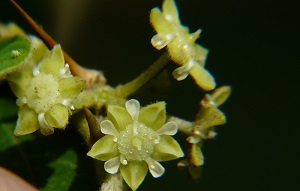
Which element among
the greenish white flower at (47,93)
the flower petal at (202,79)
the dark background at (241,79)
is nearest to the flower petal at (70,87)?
the greenish white flower at (47,93)

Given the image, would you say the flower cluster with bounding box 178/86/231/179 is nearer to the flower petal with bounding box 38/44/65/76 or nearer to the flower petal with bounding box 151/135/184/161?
the flower petal with bounding box 151/135/184/161

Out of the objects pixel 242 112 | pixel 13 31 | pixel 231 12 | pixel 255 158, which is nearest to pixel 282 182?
pixel 255 158

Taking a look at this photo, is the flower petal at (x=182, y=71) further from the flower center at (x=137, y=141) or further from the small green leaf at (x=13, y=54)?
the small green leaf at (x=13, y=54)

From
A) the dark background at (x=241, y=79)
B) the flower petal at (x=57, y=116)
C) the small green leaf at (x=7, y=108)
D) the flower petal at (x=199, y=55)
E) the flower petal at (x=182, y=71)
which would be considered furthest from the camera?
the dark background at (x=241, y=79)

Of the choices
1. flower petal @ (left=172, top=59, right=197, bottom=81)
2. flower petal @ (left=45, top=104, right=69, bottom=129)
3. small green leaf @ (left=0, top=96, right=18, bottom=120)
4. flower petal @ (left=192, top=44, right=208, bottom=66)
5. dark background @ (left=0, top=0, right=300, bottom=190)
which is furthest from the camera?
dark background @ (left=0, top=0, right=300, bottom=190)

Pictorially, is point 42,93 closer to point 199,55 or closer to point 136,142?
point 136,142

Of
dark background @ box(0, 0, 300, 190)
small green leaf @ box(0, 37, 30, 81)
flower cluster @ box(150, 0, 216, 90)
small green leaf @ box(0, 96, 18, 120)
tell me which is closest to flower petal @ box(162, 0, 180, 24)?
flower cluster @ box(150, 0, 216, 90)

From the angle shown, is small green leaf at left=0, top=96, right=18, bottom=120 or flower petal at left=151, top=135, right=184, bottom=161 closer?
flower petal at left=151, top=135, right=184, bottom=161
